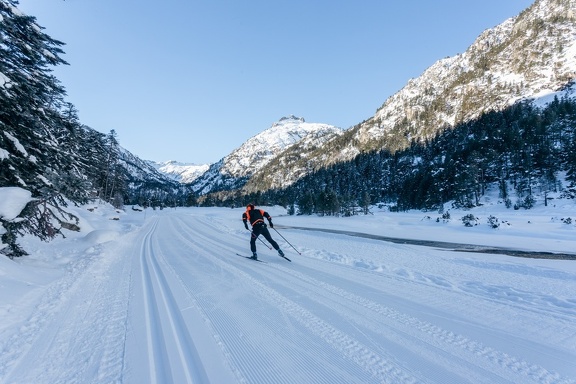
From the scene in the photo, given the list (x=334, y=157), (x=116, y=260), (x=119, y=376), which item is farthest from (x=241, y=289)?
(x=334, y=157)

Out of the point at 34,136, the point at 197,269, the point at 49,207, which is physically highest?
the point at 34,136

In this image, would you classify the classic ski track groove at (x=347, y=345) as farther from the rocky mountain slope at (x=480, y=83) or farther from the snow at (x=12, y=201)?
the rocky mountain slope at (x=480, y=83)

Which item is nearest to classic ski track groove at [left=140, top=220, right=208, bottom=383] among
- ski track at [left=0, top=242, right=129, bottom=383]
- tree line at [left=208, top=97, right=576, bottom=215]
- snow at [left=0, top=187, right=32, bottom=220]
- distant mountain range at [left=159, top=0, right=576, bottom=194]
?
ski track at [left=0, top=242, right=129, bottom=383]

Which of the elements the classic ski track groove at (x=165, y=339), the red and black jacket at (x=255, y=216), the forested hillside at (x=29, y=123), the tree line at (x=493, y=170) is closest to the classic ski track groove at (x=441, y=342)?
the classic ski track groove at (x=165, y=339)

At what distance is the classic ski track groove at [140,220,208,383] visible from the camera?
2834 millimetres

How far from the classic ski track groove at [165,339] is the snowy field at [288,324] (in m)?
0.02

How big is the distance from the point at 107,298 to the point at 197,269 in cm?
270

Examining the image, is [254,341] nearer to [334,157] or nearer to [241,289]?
[241,289]

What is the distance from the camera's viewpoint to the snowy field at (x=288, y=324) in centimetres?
286

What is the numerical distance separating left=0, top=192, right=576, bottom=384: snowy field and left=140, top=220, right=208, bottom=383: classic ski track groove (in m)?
0.02

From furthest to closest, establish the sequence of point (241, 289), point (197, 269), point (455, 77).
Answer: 1. point (455, 77)
2. point (197, 269)
3. point (241, 289)

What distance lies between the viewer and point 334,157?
176000mm

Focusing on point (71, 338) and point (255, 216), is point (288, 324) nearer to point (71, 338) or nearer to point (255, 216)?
point (71, 338)

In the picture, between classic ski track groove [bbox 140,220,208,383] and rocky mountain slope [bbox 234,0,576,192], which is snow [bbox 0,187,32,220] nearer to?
classic ski track groove [bbox 140,220,208,383]
